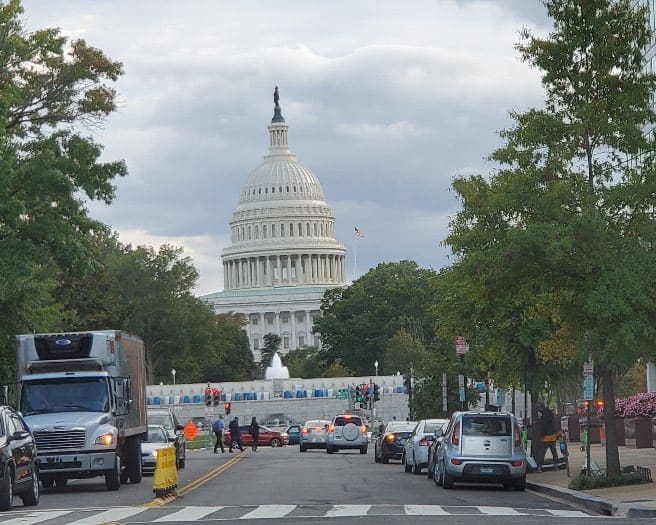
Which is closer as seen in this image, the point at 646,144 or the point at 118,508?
the point at 118,508

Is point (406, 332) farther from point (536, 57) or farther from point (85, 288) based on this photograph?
point (536, 57)

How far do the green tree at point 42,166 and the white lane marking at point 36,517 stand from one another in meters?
16.7

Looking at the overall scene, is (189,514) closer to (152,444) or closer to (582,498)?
(582,498)

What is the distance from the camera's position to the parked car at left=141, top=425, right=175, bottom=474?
39.2 metres

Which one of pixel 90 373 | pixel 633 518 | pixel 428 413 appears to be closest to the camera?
pixel 633 518

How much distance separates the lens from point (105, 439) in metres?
29.3

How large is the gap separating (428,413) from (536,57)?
167ft

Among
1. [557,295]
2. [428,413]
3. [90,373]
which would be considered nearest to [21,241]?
[90,373]

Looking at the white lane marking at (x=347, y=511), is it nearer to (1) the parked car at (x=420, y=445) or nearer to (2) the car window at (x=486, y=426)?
(2) the car window at (x=486, y=426)

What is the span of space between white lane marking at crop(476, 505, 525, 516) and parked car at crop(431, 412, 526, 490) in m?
5.28

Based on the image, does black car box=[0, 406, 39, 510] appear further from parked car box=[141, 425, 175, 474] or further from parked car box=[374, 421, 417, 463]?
parked car box=[374, 421, 417, 463]

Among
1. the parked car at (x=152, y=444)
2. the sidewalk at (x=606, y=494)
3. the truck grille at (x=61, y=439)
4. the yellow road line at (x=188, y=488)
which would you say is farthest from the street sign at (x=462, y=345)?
the truck grille at (x=61, y=439)

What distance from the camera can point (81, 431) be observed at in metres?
29.1

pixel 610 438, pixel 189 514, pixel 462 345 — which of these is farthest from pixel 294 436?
pixel 189 514
